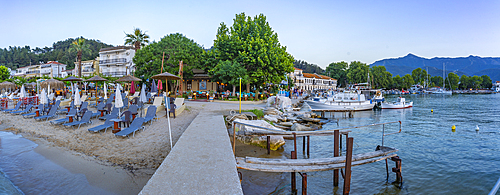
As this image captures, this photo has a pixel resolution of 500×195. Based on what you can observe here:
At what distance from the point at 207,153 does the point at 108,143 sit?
5572 mm

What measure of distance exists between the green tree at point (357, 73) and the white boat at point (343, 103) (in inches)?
2564

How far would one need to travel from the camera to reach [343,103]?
30.3 metres

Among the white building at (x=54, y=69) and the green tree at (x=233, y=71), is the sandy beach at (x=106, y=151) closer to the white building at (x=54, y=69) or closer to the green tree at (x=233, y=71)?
the green tree at (x=233, y=71)

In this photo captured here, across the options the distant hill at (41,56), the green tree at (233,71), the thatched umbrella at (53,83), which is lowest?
the thatched umbrella at (53,83)

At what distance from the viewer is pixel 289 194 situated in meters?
6.76

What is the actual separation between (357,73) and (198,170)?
98394 millimetres

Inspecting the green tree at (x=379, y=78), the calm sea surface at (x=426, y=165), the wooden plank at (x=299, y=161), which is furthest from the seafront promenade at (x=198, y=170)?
the green tree at (x=379, y=78)

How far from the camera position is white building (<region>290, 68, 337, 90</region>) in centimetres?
8119

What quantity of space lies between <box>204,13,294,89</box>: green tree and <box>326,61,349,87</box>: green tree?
3195 inches

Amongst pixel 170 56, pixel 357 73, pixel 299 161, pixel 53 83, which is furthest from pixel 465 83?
pixel 53 83

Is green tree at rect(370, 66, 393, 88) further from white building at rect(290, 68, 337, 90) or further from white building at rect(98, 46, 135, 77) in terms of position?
white building at rect(98, 46, 135, 77)

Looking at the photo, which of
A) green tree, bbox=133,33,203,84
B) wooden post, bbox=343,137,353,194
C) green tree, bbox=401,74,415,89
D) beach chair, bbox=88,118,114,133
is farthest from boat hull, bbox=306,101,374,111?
green tree, bbox=401,74,415,89

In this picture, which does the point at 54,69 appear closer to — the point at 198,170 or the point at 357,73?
the point at 198,170

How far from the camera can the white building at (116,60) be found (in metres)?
51.4
